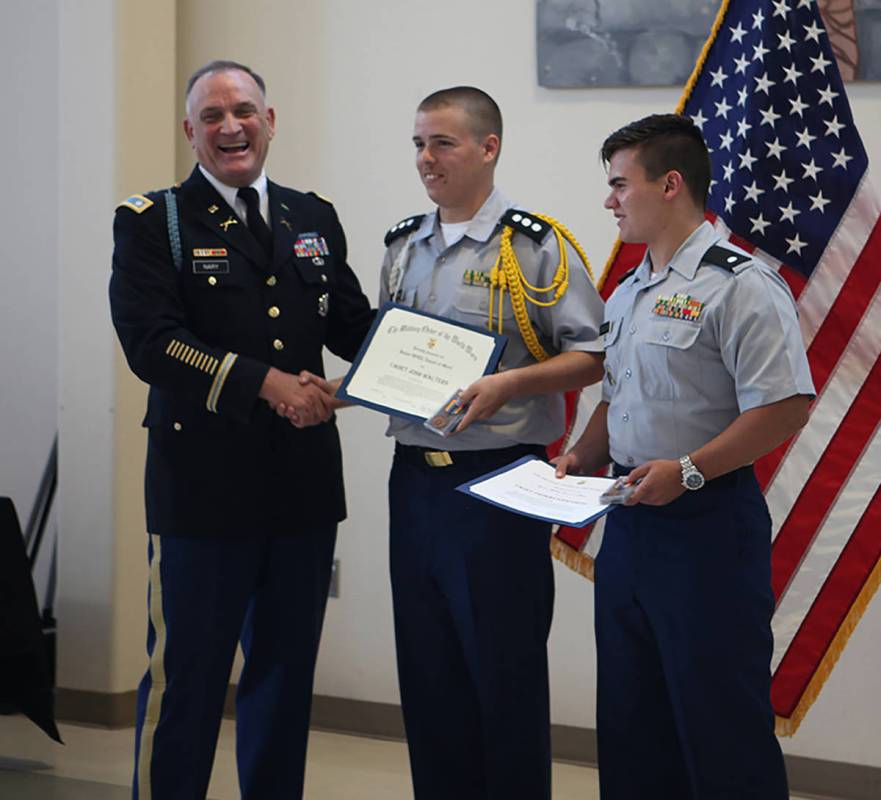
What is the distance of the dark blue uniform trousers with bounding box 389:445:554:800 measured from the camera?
247 cm

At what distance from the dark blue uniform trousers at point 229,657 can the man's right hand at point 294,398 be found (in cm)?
27

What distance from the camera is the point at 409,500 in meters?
2.55

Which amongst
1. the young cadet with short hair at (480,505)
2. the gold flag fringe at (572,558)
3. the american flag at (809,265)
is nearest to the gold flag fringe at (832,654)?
the american flag at (809,265)

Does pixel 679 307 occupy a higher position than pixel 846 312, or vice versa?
pixel 679 307

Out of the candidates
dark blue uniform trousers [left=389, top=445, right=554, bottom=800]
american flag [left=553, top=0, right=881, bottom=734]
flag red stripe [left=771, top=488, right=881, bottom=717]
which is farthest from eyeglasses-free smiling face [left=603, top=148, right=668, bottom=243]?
flag red stripe [left=771, top=488, right=881, bottom=717]

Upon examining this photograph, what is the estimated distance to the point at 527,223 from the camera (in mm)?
2537

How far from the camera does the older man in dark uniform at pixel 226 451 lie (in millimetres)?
2512

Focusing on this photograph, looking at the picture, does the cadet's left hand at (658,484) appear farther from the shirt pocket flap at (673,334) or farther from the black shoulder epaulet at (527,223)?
the black shoulder epaulet at (527,223)

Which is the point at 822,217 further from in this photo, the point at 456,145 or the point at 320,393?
the point at 320,393

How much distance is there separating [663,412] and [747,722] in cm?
55

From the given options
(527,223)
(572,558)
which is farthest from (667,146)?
(572,558)

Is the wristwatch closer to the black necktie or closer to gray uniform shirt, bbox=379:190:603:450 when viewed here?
gray uniform shirt, bbox=379:190:603:450

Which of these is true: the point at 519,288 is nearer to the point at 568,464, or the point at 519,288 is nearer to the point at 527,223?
the point at 527,223

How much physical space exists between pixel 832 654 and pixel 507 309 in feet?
3.76
